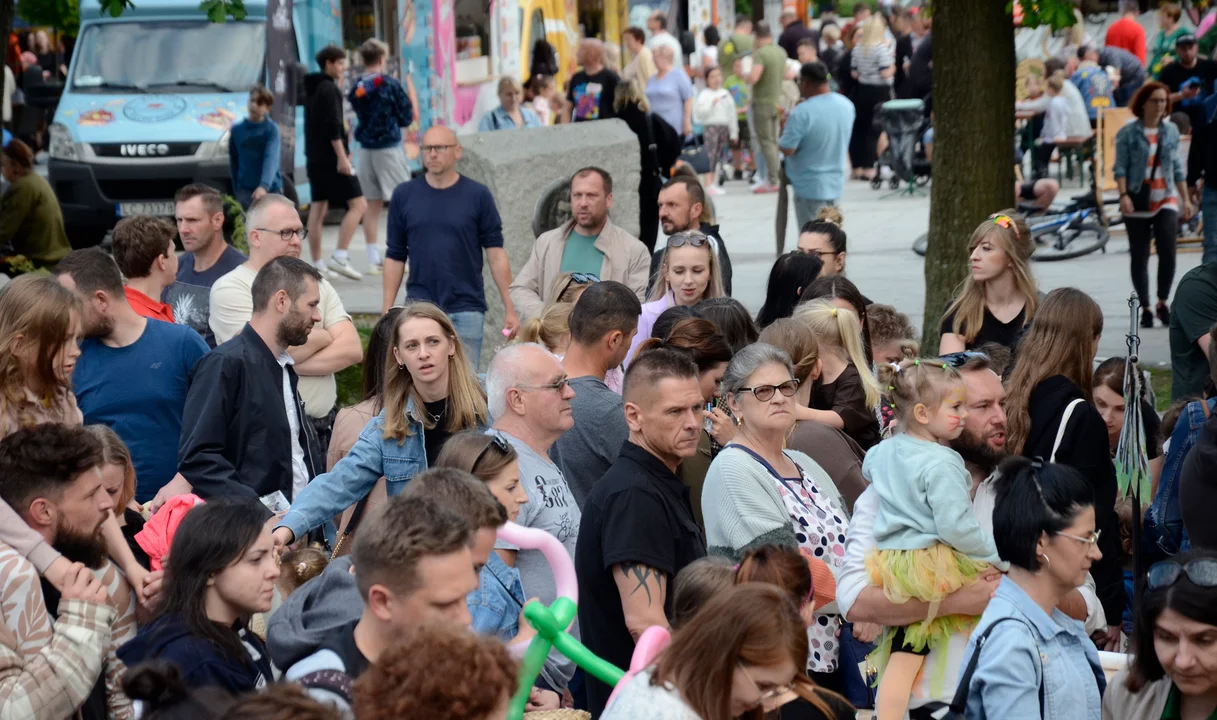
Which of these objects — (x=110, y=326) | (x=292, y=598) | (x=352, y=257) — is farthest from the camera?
(x=352, y=257)

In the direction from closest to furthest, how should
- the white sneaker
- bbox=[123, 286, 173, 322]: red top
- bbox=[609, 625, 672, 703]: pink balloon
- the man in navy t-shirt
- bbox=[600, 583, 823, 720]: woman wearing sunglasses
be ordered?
1. bbox=[600, 583, 823, 720]: woman wearing sunglasses
2. bbox=[609, 625, 672, 703]: pink balloon
3. the man in navy t-shirt
4. bbox=[123, 286, 173, 322]: red top
5. the white sneaker

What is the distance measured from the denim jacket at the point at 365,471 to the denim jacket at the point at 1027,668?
2.20 metres

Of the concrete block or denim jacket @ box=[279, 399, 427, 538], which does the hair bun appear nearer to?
denim jacket @ box=[279, 399, 427, 538]

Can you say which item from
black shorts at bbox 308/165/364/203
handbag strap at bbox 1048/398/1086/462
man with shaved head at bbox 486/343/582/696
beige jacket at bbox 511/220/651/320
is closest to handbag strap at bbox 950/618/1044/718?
man with shaved head at bbox 486/343/582/696

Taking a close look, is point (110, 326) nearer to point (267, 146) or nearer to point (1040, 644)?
point (1040, 644)

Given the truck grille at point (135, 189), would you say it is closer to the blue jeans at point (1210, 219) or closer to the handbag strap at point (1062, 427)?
the blue jeans at point (1210, 219)

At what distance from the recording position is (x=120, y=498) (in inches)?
186

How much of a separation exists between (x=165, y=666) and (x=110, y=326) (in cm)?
307


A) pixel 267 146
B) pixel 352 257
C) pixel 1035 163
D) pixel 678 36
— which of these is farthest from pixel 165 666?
pixel 678 36

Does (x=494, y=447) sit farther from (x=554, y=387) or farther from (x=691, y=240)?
(x=691, y=240)

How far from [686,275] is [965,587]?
3082mm

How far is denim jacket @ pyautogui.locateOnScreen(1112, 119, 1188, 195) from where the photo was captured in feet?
40.6

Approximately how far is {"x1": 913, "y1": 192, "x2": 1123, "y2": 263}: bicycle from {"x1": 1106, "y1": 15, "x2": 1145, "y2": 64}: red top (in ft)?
29.5

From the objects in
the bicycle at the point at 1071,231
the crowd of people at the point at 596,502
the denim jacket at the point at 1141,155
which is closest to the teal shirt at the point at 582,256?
the crowd of people at the point at 596,502
